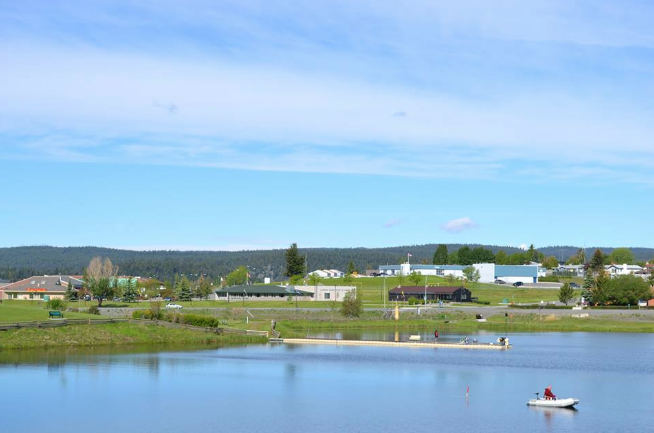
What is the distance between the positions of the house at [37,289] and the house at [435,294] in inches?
2822

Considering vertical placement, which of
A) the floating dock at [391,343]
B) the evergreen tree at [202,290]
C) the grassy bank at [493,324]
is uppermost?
the evergreen tree at [202,290]

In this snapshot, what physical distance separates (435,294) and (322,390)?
4625 inches

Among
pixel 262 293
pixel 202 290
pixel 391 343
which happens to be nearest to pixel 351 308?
pixel 391 343

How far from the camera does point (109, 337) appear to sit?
80438 millimetres

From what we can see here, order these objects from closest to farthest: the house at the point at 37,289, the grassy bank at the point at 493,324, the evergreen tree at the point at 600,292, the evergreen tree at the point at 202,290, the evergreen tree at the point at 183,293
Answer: the grassy bank at the point at 493,324, the evergreen tree at the point at 600,292, the evergreen tree at the point at 183,293, the evergreen tree at the point at 202,290, the house at the point at 37,289

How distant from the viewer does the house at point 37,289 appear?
182 metres

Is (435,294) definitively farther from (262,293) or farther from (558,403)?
(558,403)

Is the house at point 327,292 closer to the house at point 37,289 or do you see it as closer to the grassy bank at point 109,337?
the house at point 37,289

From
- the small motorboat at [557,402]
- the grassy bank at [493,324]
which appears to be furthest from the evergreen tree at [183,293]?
the small motorboat at [557,402]

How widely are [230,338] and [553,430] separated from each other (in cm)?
4844

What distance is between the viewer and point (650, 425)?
44.3 meters

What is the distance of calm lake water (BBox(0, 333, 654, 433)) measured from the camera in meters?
44.2

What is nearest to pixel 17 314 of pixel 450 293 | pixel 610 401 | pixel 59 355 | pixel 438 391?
pixel 59 355

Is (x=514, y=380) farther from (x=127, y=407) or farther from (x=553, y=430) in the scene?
(x=127, y=407)
